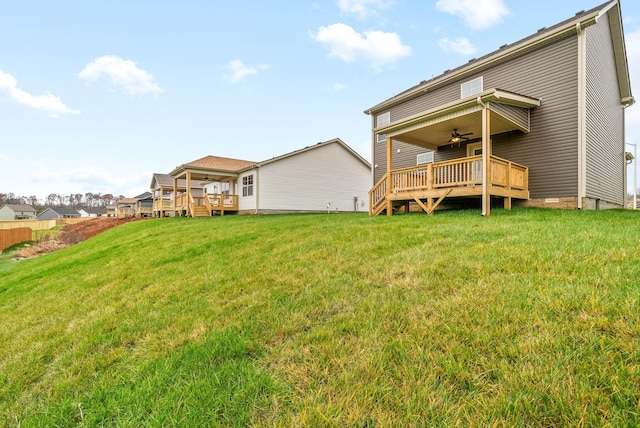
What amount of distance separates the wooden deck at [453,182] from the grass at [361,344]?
14.5ft

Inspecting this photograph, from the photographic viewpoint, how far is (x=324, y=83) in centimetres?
1762

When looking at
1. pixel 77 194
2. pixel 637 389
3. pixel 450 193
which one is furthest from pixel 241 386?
pixel 77 194

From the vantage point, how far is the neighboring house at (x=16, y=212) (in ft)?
224

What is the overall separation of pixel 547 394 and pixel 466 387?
0.37 meters

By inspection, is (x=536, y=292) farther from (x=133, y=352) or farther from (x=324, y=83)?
(x=324, y=83)

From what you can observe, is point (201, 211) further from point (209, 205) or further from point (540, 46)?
point (540, 46)

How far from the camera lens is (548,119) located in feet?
31.5

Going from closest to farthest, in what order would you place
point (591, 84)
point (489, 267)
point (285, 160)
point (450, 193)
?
1. point (489, 267)
2. point (450, 193)
3. point (591, 84)
4. point (285, 160)

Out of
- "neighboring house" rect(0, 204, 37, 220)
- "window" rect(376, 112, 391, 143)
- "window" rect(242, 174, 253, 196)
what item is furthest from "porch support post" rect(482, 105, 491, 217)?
"neighboring house" rect(0, 204, 37, 220)

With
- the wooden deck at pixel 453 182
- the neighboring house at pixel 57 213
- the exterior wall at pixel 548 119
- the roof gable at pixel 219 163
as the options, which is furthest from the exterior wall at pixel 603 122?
the neighboring house at pixel 57 213

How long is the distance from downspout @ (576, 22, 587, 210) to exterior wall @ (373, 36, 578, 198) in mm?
114

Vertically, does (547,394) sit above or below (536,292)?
below

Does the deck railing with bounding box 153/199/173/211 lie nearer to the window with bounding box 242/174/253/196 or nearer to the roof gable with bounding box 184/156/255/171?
the roof gable with bounding box 184/156/255/171

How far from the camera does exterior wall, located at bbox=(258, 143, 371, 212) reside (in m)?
19.0
